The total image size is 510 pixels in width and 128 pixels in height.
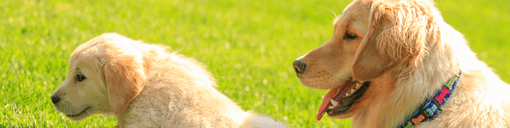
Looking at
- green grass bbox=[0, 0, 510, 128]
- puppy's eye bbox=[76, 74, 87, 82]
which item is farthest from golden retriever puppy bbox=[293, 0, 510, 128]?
puppy's eye bbox=[76, 74, 87, 82]

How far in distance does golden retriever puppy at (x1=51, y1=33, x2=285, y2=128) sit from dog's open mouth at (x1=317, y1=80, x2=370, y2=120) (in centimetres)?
54

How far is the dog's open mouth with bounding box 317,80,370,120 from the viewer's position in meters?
3.32

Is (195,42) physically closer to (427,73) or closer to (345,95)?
(345,95)

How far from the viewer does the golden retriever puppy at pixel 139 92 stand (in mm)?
3447

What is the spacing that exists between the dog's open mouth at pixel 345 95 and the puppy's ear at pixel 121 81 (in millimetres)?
1616

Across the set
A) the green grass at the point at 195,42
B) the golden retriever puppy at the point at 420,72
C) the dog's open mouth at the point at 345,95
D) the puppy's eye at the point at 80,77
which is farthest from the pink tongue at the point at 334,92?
the puppy's eye at the point at 80,77

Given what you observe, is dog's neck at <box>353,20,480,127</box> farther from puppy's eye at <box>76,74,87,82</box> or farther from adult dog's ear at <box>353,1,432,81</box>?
puppy's eye at <box>76,74,87,82</box>

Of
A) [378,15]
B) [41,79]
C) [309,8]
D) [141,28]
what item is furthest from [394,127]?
[309,8]

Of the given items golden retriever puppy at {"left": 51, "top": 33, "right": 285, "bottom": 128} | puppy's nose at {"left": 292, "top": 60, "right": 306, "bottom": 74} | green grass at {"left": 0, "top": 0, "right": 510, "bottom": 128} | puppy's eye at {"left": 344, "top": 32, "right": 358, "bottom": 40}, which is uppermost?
puppy's eye at {"left": 344, "top": 32, "right": 358, "bottom": 40}

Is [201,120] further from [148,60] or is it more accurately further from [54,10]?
[54,10]

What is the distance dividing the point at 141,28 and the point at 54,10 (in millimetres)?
1847

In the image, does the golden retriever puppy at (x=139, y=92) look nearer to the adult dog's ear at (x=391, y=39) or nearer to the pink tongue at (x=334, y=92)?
the pink tongue at (x=334, y=92)

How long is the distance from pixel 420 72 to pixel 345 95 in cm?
67

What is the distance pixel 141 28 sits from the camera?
9.60m
